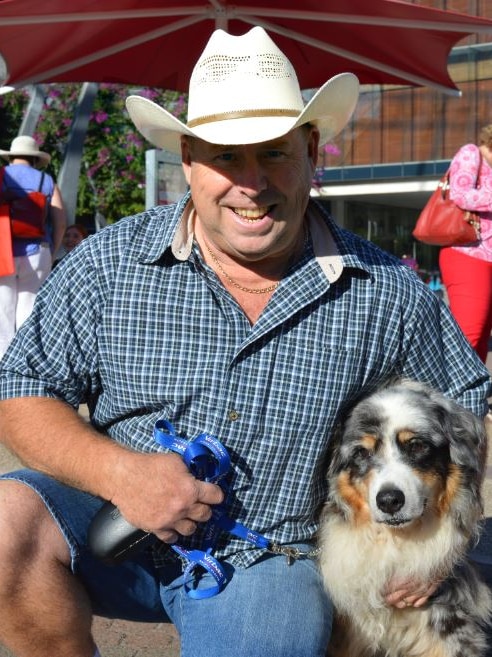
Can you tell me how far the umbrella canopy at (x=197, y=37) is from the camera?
18.3 ft

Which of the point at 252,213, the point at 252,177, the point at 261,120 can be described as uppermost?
the point at 261,120

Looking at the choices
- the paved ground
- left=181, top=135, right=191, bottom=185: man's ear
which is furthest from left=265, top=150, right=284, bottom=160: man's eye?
the paved ground

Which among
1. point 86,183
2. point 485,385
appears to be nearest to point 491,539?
point 485,385

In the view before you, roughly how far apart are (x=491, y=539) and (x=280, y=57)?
2936 mm

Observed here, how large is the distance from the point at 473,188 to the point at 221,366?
15.2ft

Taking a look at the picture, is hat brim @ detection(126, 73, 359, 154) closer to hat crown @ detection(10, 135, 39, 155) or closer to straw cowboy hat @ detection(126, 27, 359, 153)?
straw cowboy hat @ detection(126, 27, 359, 153)

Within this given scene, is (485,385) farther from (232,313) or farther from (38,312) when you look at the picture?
(38,312)

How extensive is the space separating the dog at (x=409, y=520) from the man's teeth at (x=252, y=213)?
2.36ft

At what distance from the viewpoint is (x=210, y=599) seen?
9.19 ft

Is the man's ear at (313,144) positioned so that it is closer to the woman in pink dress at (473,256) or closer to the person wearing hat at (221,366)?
the person wearing hat at (221,366)

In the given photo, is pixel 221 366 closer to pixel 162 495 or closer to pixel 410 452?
pixel 162 495

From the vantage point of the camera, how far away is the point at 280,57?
296 cm

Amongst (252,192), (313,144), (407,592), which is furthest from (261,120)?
(407,592)

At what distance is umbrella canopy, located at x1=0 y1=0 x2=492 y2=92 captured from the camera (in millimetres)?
5578
